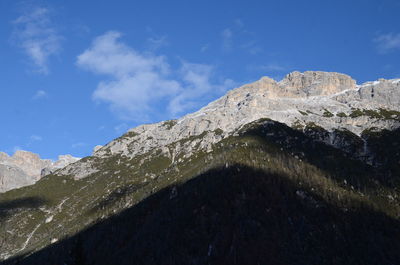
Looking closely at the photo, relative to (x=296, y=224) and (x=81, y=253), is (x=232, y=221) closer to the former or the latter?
(x=296, y=224)

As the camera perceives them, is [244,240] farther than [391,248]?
No

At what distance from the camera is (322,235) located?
19188cm

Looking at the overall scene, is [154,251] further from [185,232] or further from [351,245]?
[351,245]

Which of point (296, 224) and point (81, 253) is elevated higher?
point (296, 224)

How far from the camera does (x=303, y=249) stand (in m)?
179

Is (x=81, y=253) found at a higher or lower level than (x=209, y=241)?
lower

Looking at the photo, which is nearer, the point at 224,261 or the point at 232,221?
the point at 224,261

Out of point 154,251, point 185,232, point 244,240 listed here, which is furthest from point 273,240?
point 154,251

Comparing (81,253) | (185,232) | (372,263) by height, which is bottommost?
(81,253)

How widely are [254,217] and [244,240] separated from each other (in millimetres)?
14861

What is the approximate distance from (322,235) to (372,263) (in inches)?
795

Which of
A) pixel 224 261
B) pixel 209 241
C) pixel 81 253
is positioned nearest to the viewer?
pixel 81 253

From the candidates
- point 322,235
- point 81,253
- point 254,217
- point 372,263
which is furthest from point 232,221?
point 81,253

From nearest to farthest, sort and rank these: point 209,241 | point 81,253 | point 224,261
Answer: point 81,253, point 224,261, point 209,241
